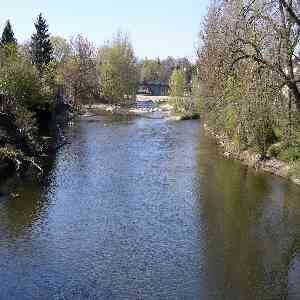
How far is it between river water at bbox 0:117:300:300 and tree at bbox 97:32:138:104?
43369mm

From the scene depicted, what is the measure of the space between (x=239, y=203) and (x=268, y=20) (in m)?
8.35

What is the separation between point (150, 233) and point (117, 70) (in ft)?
189

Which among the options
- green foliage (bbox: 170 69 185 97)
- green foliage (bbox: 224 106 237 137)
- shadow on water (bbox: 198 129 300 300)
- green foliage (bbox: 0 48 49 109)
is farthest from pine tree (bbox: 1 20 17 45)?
shadow on water (bbox: 198 129 300 300)

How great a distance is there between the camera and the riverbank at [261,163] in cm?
2642

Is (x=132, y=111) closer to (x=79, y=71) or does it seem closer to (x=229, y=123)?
(x=79, y=71)

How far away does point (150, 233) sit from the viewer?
721 inches

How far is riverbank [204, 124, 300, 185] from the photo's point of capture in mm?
26420

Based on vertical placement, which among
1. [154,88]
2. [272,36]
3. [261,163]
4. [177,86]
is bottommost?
[261,163]

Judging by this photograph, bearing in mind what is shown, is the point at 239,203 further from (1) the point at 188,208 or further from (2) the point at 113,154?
(2) the point at 113,154

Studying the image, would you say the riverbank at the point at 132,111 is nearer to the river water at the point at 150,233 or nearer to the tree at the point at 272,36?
the river water at the point at 150,233

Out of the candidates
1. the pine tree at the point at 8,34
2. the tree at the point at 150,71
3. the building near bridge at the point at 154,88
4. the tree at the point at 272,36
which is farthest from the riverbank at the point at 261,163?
the tree at the point at 150,71

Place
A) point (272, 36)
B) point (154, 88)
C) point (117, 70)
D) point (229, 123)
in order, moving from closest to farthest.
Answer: point (272, 36) → point (229, 123) → point (117, 70) → point (154, 88)

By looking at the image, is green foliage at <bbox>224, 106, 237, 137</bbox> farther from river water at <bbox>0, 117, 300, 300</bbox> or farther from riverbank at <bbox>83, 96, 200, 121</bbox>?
riverbank at <bbox>83, 96, 200, 121</bbox>

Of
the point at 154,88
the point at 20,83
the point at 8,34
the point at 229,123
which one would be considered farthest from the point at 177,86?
the point at 154,88
